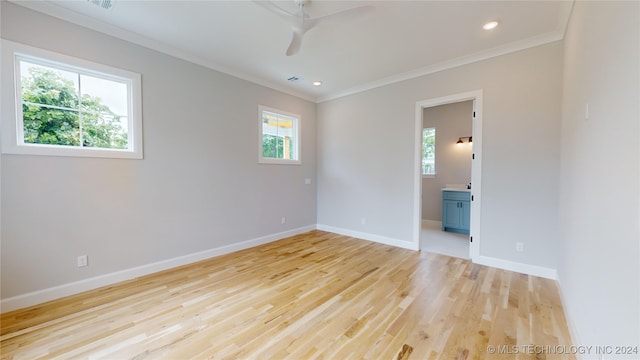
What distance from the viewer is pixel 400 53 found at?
320 centimetres

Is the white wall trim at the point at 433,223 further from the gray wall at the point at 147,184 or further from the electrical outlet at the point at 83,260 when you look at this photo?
the electrical outlet at the point at 83,260

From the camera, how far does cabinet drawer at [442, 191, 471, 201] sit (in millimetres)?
4789

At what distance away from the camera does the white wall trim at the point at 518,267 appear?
2814mm

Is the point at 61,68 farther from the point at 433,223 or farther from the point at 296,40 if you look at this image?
the point at 433,223

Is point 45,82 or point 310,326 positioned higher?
point 45,82

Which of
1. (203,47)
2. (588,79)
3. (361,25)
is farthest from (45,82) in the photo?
(588,79)

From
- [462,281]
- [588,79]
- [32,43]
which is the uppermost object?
[32,43]

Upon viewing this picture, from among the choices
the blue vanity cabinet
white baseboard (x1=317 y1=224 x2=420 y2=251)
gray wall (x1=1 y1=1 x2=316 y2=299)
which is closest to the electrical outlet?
gray wall (x1=1 y1=1 x2=316 y2=299)

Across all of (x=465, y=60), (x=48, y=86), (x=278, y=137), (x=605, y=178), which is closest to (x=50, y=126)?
(x=48, y=86)

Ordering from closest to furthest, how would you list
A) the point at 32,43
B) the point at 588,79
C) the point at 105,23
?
the point at 588,79 → the point at 32,43 → the point at 105,23

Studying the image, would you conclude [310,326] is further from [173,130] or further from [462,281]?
[173,130]

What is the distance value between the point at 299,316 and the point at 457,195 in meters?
4.27

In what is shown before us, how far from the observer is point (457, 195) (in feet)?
16.2

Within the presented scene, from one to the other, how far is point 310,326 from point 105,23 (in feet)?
12.2
